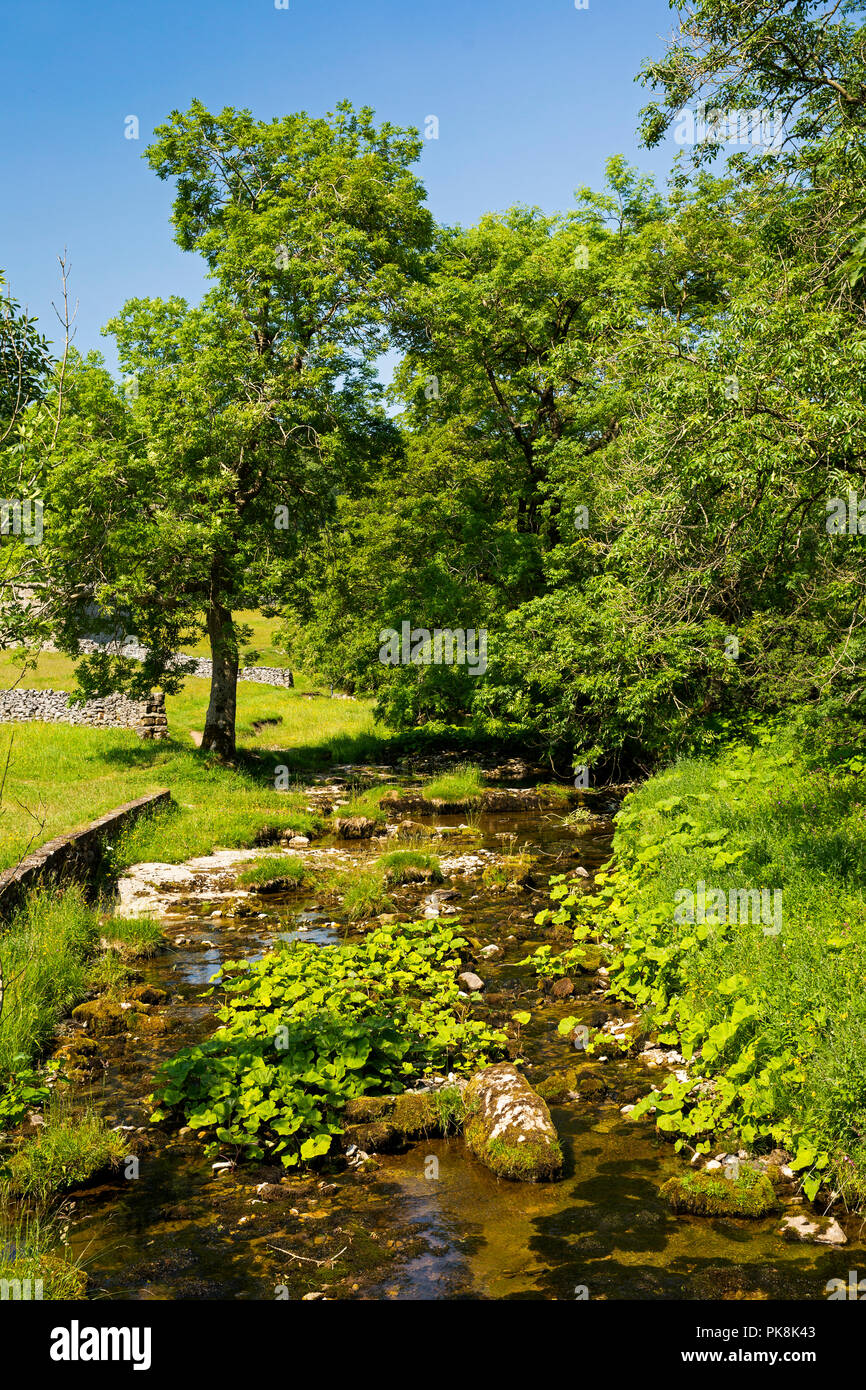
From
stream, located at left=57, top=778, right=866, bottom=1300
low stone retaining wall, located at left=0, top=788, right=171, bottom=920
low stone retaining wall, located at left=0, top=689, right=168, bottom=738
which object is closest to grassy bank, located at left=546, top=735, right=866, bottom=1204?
stream, located at left=57, top=778, right=866, bottom=1300

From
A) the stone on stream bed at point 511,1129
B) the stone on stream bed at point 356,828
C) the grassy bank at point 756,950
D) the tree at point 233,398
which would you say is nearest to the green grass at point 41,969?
the stone on stream bed at point 511,1129

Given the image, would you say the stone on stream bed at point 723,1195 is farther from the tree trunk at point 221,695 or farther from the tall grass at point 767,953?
the tree trunk at point 221,695

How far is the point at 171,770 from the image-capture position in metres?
22.9

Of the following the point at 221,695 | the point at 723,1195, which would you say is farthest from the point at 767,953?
the point at 221,695

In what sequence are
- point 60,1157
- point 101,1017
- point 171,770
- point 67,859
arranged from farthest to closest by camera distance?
point 171,770, point 67,859, point 101,1017, point 60,1157

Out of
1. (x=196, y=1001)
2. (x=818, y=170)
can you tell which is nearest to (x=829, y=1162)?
(x=196, y=1001)

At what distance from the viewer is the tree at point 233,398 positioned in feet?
71.1

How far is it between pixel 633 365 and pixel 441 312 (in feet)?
52.0

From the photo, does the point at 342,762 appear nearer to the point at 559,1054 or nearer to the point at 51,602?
the point at 51,602

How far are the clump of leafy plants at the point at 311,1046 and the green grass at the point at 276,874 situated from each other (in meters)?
4.49

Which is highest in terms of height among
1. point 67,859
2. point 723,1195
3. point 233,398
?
point 233,398

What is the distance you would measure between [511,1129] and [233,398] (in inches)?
791

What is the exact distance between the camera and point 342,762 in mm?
30828

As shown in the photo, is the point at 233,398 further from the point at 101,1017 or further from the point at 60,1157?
the point at 60,1157
